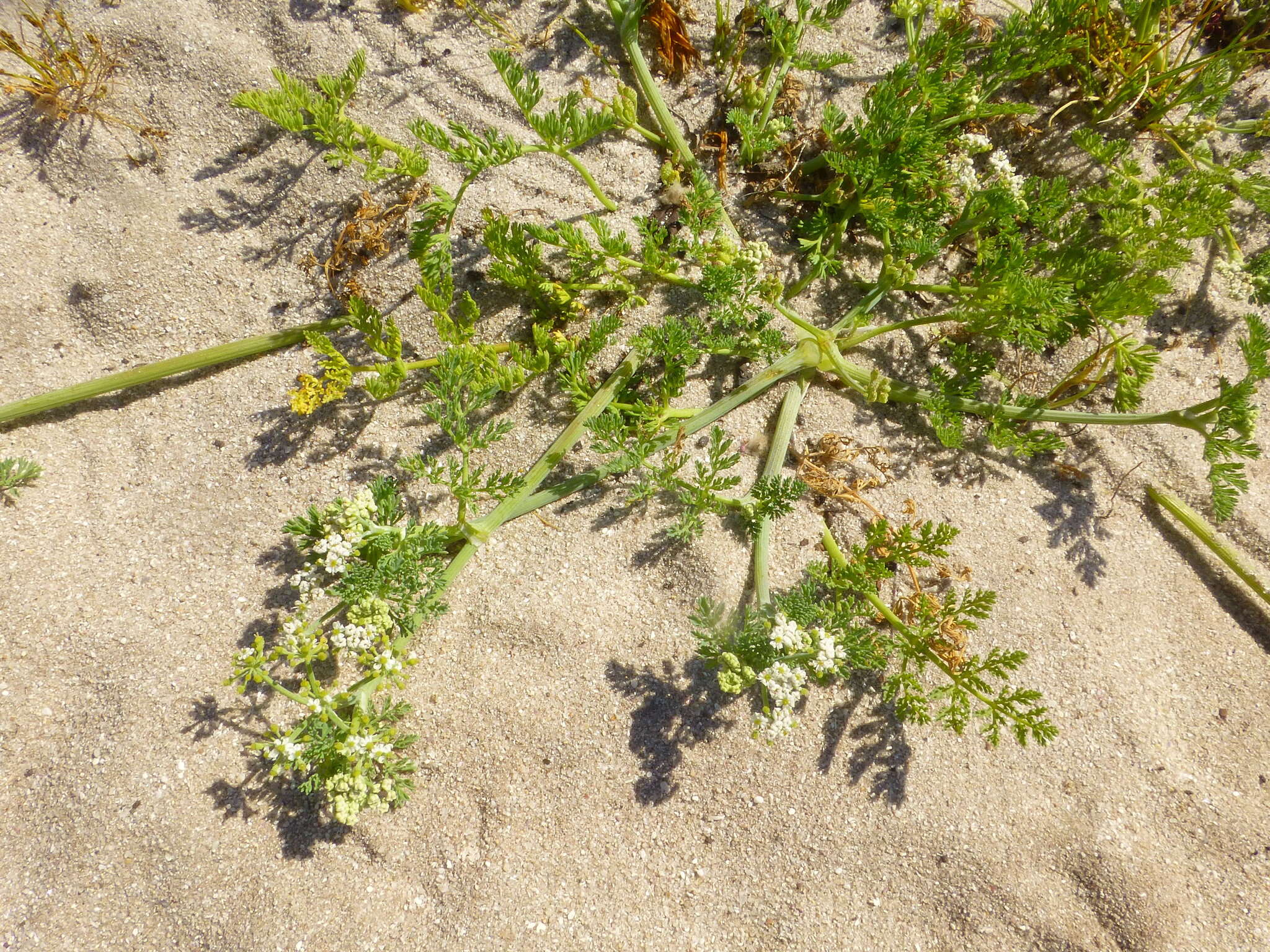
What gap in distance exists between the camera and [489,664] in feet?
8.30

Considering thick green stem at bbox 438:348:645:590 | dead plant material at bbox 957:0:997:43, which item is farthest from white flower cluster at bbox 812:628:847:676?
dead plant material at bbox 957:0:997:43

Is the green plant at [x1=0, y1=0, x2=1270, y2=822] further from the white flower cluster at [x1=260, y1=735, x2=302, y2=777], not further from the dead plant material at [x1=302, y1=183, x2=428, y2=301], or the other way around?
the dead plant material at [x1=302, y1=183, x2=428, y2=301]

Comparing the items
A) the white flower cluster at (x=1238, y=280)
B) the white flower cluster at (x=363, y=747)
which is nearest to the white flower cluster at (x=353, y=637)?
the white flower cluster at (x=363, y=747)

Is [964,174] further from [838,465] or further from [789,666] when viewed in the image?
[789,666]

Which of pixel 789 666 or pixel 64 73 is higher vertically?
pixel 64 73

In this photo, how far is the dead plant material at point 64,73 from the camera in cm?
267

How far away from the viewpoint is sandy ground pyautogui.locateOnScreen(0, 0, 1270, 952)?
2.33m

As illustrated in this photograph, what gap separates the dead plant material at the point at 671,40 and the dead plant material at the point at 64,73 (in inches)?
83.7

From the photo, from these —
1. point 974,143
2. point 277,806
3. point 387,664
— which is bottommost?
point 277,806

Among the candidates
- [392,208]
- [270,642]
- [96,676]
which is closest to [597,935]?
[270,642]

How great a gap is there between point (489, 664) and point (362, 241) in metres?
1.79

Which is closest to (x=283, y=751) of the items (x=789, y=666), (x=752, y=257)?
(x=789, y=666)

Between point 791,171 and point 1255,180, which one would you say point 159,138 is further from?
point 1255,180

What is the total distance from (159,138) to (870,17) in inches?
124
